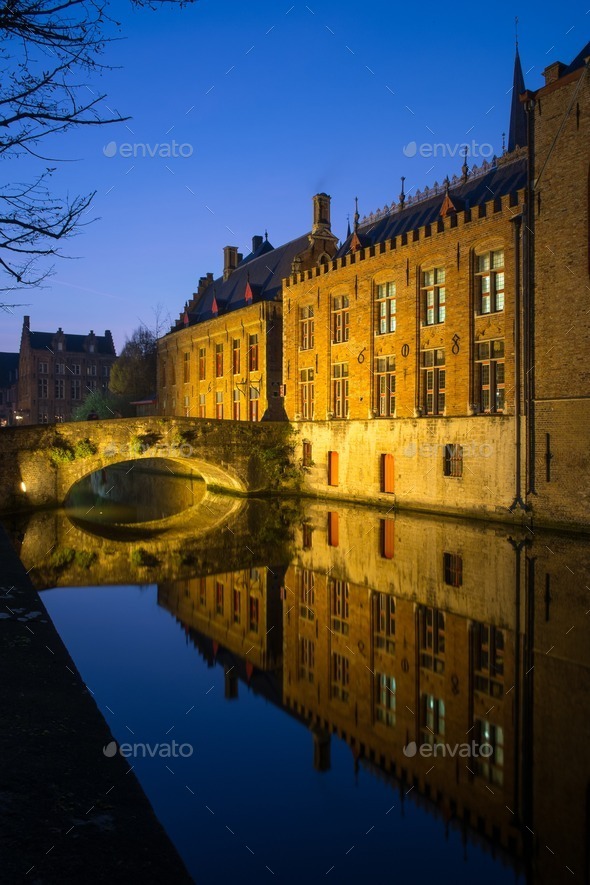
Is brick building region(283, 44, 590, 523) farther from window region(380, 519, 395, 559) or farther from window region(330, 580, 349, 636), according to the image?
window region(330, 580, 349, 636)

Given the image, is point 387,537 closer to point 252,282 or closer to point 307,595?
point 307,595

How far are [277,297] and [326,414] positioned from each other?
8379 millimetres

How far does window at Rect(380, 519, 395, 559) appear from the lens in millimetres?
13477

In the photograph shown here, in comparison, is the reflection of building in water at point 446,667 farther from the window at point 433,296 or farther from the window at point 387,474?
the window at point 433,296

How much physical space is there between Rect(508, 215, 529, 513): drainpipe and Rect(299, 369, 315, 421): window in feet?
34.7

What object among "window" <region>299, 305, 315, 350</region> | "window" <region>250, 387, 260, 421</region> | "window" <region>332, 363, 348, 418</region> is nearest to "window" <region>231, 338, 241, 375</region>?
"window" <region>250, 387, 260, 421</region>

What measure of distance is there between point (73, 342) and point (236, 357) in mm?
42183

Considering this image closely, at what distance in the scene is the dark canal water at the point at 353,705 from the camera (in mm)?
4141

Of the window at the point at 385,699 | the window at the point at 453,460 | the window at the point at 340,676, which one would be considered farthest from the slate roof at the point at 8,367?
the window at the point at 385,699

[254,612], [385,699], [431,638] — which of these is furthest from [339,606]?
[385,699]

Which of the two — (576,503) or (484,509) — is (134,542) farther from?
(576,503)

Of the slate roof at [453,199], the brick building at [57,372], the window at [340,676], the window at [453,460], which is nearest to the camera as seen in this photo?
the window at [340,676]

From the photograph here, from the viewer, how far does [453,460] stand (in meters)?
18.9

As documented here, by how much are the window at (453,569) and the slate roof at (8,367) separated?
Answer: 3033 inches
